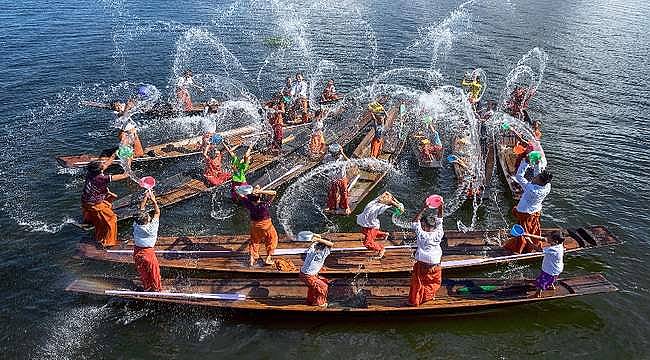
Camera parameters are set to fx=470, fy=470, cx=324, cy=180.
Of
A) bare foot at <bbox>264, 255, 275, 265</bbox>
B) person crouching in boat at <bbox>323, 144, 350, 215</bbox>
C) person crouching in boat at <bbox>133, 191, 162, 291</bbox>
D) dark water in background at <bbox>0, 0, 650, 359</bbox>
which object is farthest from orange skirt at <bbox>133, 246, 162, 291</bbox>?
person crouching in boat at <bbox>323, 144, 350, 215</bbox>

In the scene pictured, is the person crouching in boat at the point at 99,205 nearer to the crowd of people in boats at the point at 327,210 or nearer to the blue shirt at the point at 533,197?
the crowd of people in boats at the point at 327,210

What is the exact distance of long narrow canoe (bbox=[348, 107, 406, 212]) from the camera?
2142cm

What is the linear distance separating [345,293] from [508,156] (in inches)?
543

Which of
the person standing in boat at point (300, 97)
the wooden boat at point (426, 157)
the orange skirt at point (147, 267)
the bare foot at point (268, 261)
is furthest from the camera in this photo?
the person standing in boat at point (300, 97)

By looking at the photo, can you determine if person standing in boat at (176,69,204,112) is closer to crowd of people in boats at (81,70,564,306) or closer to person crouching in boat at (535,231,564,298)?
crowd of people in boats at (81,70,564,306)

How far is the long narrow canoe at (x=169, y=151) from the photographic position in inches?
901

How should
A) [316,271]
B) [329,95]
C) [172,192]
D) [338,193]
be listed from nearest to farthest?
[316,271]
[338,193]
[172,192]
[329,95]

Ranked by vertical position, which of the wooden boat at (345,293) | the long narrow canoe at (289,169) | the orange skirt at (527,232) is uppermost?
the orange skirt at (527,232)

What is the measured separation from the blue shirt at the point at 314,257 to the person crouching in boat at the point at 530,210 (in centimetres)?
749

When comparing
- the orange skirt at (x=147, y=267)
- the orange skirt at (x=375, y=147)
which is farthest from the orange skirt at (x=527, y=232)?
the orange skirt at (x=147, y=267)

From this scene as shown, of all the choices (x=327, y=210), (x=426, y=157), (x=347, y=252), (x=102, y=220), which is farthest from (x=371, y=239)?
(x=102, y=220)

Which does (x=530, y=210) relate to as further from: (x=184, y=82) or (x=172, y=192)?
(x=184, y=82)

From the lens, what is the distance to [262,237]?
15633mm

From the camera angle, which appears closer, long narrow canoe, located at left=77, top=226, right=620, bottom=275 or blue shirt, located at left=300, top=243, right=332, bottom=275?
blue shirt, located at left=300, top=243, right=332, bottom=275
